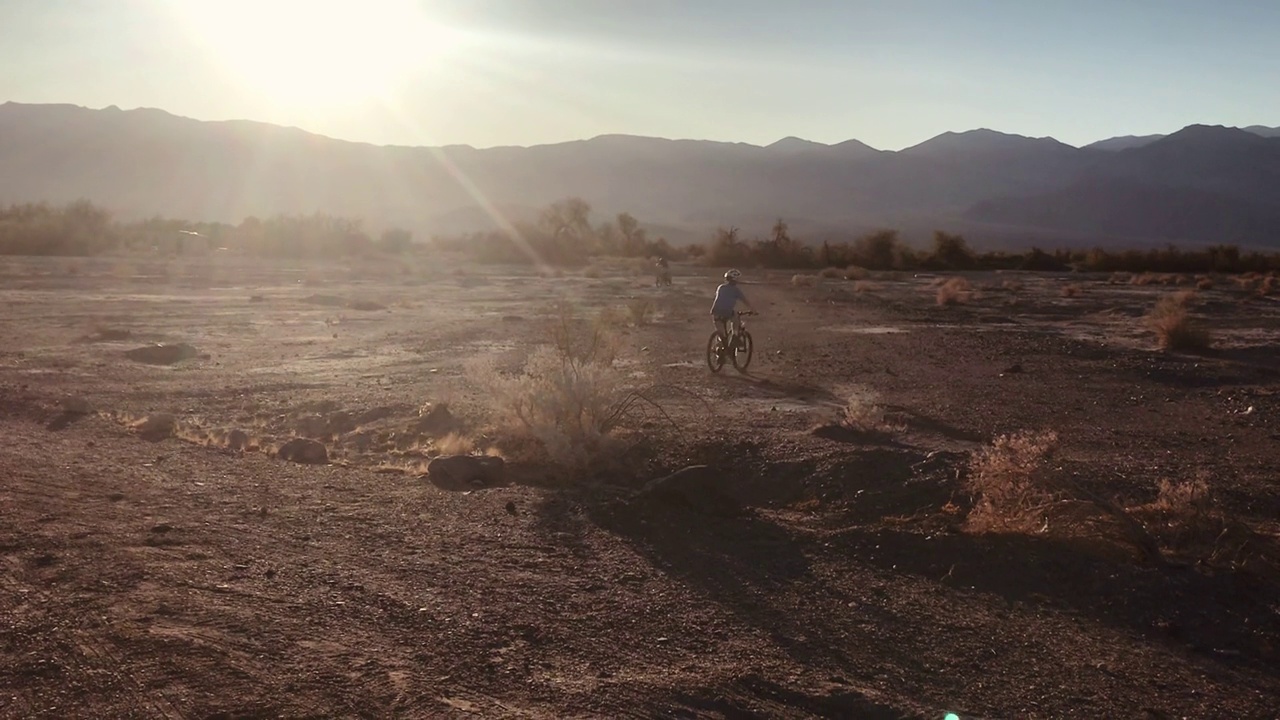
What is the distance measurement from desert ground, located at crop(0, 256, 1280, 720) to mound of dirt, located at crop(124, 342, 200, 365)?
153cm

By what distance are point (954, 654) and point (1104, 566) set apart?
75.6 inches

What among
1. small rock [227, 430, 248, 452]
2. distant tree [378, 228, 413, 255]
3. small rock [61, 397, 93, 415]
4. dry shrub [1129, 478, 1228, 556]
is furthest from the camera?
distant tree [378, 228, 413, 255]

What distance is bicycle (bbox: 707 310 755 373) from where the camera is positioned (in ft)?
Result: 63.0

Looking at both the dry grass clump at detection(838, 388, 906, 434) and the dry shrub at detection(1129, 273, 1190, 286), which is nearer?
the dry grass clump at detection(838, 388, 906, 434)

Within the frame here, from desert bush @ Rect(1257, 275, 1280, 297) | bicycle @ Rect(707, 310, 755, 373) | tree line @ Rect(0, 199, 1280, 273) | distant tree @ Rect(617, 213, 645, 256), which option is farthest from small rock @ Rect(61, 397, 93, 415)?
distant tree @ Rect(617, 213, 645, 256)

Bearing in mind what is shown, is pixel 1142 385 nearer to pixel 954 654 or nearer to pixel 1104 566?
pixel 1104 566

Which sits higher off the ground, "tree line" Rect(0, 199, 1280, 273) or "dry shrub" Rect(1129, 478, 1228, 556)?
"tree line" Rect(0, 199, 1280, 273)

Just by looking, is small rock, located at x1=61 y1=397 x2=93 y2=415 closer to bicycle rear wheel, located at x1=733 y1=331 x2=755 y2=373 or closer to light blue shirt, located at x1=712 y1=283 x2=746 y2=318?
light blue shirt, located at x1=712 y1=283 x2=746 y2=318

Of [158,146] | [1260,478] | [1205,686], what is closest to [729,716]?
[1205,686]

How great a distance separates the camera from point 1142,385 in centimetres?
1838

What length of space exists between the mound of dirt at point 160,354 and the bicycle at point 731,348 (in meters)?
10.5

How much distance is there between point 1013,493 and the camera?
8438 millimetres

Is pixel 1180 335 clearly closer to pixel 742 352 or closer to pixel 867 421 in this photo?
pixel 742 352

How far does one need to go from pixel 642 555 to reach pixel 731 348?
11.4 meters
